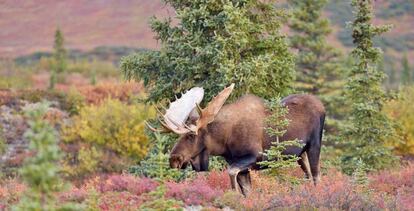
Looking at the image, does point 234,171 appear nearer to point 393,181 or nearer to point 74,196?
point 74,196

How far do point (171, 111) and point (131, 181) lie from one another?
227 cm

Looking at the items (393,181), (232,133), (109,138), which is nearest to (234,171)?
(232,133)

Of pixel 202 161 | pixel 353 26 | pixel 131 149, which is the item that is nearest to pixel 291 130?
pixel 202 161

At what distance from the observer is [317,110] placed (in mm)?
14688

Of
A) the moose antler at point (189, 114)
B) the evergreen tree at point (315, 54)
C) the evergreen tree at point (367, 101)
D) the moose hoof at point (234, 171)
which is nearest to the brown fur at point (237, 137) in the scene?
the moose hoof at point (234, 171)

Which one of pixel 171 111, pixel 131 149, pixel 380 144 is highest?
pixel 171 111

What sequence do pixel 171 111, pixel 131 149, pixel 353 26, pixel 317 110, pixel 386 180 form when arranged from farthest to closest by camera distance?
pixel 131 149, pixel 353 26, pixel 386 180, pixel 317 110, pixel 171 111

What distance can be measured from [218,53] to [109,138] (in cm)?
2669

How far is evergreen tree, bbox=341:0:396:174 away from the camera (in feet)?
77.8

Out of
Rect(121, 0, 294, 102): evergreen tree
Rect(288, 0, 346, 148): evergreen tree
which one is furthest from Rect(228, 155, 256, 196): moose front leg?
Rect(288, 0, 346, 148): evergreen tree

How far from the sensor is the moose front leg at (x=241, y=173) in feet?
42.4

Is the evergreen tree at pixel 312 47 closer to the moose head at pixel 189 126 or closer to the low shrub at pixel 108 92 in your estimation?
the low shrub at pixel 108 92

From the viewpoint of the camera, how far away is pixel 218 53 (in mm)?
17391

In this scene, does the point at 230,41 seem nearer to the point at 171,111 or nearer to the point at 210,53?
the point at 210,53
